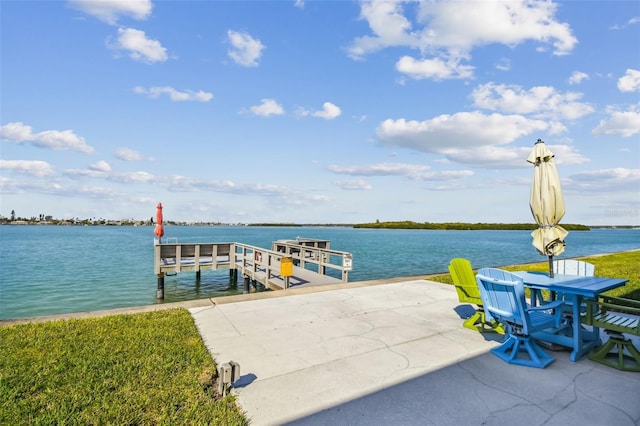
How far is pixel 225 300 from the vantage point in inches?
276

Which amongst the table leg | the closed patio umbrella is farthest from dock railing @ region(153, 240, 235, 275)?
the table leg

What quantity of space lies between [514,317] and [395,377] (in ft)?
5.41

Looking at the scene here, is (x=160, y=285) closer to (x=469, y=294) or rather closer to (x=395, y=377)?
(x=469, y=294)

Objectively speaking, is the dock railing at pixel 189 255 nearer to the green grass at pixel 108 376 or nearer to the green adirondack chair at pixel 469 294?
the green grass at pixel 108 376

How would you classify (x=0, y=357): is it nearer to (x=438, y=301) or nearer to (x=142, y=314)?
(x=142, y=314)

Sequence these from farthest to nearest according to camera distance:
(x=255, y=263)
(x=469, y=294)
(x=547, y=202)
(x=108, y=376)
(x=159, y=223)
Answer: (x=159, y=223)
(x=255, y=263)
(x=469, y=294)
(x=547, y=202)
(x=108, y=376)

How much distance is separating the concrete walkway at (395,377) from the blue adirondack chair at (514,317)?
17 centimetres

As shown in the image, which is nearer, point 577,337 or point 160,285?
point 577,337

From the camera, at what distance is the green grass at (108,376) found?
9.23ft

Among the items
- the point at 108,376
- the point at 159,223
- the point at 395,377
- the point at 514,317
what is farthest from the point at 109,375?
the point at 159,223

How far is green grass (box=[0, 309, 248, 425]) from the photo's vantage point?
9.23ft

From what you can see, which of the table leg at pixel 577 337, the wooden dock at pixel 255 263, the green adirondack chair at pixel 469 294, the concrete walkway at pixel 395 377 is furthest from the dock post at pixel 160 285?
the table leg at pixel 577 337

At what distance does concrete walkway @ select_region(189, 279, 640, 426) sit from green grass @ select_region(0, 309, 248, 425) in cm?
33

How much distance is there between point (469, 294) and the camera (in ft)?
17.9
